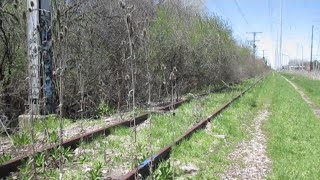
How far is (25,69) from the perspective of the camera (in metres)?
11.8

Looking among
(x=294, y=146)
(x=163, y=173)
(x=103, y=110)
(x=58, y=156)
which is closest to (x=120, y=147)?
(x=58, y=156)

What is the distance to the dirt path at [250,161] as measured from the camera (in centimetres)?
691

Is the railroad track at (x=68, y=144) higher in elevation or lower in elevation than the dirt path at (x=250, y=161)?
higher

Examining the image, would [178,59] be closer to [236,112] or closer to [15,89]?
[236,112]

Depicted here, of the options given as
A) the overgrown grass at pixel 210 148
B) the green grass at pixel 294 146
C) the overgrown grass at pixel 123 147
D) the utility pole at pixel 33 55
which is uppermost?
the utility pole at pixel 33 55

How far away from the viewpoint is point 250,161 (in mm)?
7801

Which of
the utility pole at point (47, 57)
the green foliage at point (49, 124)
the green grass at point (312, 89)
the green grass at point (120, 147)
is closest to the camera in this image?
the green grass at point (120, 147)

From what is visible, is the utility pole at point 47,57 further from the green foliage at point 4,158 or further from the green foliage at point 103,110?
the green foliage at point 4,158

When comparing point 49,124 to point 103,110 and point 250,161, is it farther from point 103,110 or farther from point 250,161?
point 250,161

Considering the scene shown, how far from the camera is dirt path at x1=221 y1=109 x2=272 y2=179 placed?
6906 millimetres

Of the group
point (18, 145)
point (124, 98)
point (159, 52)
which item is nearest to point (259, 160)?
point (18, 145)

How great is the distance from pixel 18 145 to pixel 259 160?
181 inches

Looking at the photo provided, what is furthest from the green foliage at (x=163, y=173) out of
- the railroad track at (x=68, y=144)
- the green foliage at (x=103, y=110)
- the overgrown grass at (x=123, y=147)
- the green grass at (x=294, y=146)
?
the green foliage at (x=103, y=110)

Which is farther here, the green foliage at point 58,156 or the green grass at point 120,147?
the green grass at point 120,147
